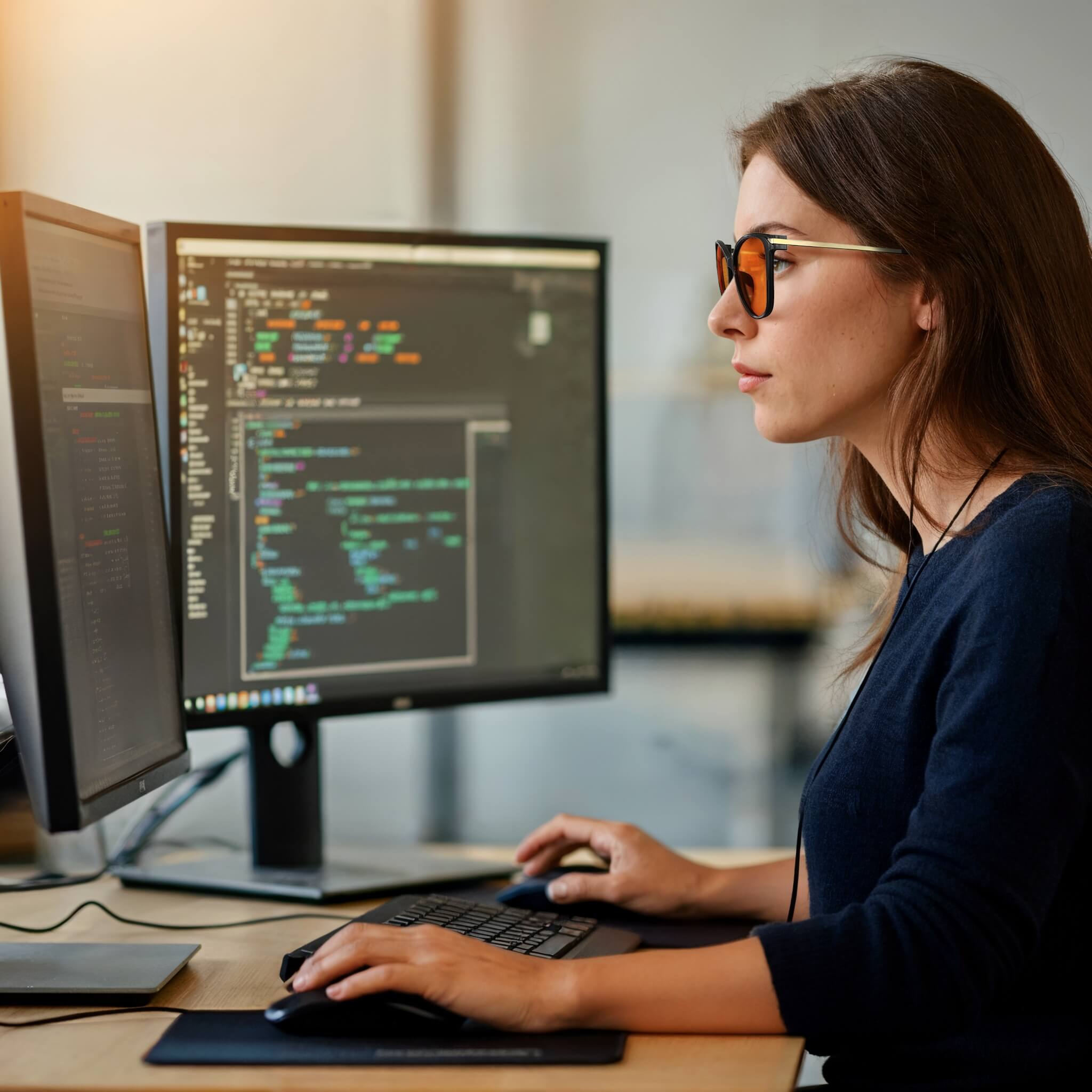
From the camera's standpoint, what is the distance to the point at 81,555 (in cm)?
92

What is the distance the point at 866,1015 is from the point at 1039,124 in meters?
1.99

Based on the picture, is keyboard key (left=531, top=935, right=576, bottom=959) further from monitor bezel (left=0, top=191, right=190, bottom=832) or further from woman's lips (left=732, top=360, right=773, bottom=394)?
woman's lips (left=732, top=360, right=773, bottom=394)

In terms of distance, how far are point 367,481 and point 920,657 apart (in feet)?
2.14

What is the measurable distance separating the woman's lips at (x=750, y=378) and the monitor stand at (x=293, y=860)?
0.60m

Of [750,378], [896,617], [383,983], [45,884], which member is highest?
Answer: [750,378]

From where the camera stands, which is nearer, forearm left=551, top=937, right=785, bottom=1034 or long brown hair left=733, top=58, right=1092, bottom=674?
forearm left=551, top=937, right=785, bottom=1034

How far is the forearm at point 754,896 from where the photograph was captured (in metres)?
1.16

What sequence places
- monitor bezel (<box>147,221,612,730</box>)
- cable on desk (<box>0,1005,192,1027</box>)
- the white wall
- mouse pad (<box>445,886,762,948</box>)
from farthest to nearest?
the white wall, monitor bezel (<box>147,221,612,730</box>), mouse pad (<box>445,886,762,948</box>), cable on desk (<box>0,1005,192,1027</box>)

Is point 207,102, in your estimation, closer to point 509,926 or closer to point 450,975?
point 509,926

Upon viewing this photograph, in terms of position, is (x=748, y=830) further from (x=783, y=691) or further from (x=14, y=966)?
(x=14, y=966)

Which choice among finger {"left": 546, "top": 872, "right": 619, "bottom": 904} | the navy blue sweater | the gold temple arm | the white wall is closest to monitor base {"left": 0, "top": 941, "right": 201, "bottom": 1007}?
finger {"left": 546, "top": 872, "right": 619, "bottom": 904}

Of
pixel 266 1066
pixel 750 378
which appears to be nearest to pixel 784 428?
pixel 750 378

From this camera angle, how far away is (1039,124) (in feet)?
Answer: 7.37

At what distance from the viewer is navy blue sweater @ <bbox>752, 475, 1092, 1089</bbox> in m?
0.78
